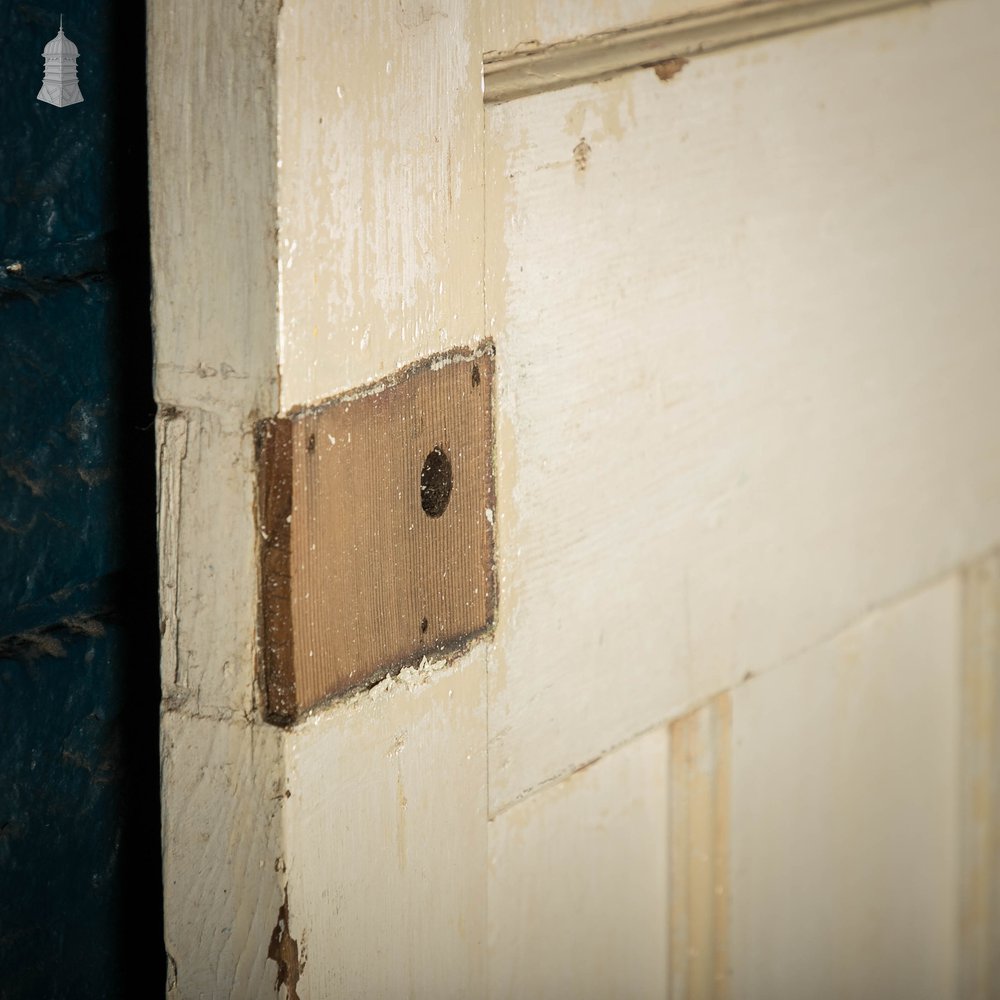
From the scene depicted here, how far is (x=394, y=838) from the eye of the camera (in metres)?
0.67

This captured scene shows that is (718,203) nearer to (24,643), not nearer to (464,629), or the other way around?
(464,629)

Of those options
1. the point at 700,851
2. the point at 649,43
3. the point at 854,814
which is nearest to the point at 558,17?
the point at 649,43

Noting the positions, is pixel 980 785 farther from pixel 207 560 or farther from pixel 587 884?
pixel 207 560

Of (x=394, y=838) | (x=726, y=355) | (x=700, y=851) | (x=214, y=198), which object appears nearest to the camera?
(x=214, y=198)

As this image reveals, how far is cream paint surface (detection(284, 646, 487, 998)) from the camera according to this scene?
620mm

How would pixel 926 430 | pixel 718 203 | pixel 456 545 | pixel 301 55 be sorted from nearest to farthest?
pixel 301 55 < pixel 456 545 < pixel 718 203 < pixel 926 430

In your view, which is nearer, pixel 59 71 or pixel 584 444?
pixel 59 71

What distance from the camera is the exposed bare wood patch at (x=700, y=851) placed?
0.91m

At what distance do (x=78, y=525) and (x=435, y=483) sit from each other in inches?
6.5

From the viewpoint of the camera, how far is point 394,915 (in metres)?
0.68

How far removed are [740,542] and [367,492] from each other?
0.34m

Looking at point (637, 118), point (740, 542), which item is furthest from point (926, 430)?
point (637, 118)

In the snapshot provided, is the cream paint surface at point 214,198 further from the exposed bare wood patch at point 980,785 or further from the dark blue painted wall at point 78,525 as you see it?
the exposed bare wood patch at point 980,785

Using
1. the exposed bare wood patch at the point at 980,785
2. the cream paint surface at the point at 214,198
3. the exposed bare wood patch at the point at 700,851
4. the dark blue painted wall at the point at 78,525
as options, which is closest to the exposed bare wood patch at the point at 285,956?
the dark blue painted wall at the point at 78,525
